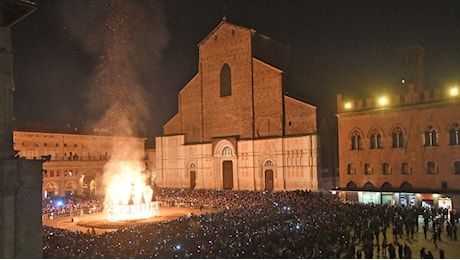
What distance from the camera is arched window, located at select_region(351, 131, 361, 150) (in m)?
35.7

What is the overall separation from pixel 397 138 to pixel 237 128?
18071 mm

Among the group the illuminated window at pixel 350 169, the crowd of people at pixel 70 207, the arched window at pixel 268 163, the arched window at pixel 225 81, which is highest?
the arched window at pixel 225 81

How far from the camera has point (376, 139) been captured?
34594 mm

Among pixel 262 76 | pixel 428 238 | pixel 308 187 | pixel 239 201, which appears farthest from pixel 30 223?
pixel 262 76

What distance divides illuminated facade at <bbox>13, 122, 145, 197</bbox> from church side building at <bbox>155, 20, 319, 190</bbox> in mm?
13171

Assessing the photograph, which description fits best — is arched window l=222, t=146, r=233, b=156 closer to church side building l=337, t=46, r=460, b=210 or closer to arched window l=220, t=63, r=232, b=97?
arched window l=220, t=63, r=232, b=97

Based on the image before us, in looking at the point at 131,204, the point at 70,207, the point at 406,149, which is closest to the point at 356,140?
the point at 406,149

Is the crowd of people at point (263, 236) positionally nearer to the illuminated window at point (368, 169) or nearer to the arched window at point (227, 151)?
the illuminated window at point (368, 169)

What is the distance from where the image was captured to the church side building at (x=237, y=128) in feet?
138

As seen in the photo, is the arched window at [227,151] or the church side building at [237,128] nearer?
the church side building at [237,128]

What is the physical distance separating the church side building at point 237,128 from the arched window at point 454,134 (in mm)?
12606

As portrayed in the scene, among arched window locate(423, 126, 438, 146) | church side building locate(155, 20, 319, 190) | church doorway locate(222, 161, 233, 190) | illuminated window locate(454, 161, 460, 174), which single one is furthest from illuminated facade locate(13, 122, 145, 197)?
illuminated window locate(454, 161, 460, 174)

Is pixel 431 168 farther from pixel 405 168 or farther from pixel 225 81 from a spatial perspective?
pixel 225 81

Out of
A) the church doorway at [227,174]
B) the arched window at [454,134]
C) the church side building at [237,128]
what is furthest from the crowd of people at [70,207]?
the arched window at [454,134]
